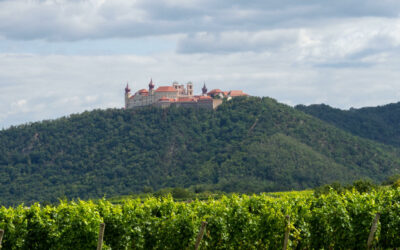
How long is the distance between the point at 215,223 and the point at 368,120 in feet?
452

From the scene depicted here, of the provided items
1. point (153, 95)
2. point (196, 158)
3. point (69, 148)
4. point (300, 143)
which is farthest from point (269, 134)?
point (69, 148)

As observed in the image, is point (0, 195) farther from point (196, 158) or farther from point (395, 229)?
point (395, 229)

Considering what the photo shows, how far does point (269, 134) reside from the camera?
114375 millimetres

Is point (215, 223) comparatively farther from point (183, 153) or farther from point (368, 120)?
point (368, 120)

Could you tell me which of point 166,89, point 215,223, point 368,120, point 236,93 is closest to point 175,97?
point 166,89

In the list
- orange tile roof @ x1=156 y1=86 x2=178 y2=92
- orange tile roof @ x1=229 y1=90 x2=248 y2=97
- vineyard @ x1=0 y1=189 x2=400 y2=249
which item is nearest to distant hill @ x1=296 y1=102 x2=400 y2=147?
orange tile roof @ x1=229 y1=90 x2=248 y2=97

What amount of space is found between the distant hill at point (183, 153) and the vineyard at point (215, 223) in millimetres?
66840

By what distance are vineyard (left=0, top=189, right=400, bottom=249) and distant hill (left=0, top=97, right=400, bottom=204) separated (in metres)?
66.8

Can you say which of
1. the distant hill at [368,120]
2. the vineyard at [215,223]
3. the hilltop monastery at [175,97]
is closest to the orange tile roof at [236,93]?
the hilltop monastery at [175,97]

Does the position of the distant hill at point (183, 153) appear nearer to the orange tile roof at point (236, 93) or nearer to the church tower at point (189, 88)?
the orange tile roof at point (236, 93)

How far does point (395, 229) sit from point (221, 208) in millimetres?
6778

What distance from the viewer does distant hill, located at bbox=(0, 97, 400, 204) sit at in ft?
337

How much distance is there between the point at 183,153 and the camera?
119312mm

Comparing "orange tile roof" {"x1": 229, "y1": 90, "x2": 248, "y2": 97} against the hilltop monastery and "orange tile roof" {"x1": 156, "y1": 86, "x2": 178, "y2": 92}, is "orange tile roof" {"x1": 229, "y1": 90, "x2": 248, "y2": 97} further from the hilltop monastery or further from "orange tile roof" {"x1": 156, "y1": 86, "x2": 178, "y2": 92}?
"orange tile roof" {"x1": 156, "y1": 86, "x2": 178, "y2": 92}
